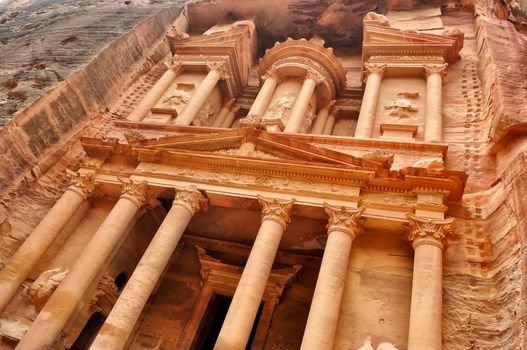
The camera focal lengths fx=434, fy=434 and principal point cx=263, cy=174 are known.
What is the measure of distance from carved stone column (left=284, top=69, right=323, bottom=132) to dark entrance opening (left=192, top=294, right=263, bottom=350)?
531 cm

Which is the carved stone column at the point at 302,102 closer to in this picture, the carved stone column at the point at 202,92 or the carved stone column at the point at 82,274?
the carved stone column at the point at 202,92

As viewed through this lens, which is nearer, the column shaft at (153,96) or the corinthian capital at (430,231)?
the corinthian capital at (430,231)

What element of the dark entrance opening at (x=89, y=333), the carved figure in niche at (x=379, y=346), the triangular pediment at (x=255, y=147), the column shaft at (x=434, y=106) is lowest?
the dark entrance opening at (x=89, y=333)

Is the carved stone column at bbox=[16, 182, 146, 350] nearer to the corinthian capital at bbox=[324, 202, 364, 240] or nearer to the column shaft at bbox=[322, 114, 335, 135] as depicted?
the corinthian capital at bbox=[324, 202, 364, 240]

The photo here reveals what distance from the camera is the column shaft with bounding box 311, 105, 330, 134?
48.8 ft

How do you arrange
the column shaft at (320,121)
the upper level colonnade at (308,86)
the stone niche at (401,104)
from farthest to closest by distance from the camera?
1. the column shaft at (320,121)
2. the upper level colonnade at (308,86)
3. the stone niche at (401,104)

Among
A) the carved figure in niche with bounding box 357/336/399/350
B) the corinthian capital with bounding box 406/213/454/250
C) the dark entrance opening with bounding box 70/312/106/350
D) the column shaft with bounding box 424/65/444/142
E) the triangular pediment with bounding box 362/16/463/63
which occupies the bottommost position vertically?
the dark entrance opening with bounding box 70/312/106/350

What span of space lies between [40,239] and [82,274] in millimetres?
1769

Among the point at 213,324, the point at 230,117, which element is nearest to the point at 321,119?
the point at 230,117

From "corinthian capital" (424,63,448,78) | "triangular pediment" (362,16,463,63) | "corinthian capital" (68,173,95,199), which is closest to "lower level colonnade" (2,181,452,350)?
"corinthian capital" (68,173,95,199)

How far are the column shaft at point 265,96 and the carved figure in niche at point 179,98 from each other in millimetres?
2652

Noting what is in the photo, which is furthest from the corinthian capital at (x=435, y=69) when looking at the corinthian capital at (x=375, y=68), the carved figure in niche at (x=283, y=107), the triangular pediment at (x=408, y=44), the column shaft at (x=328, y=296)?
the column shaft at (x=328, y=296)

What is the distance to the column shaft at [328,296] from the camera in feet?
22.5

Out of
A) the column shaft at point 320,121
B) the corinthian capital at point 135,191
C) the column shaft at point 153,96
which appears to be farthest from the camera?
the column shaft at point 320,121
